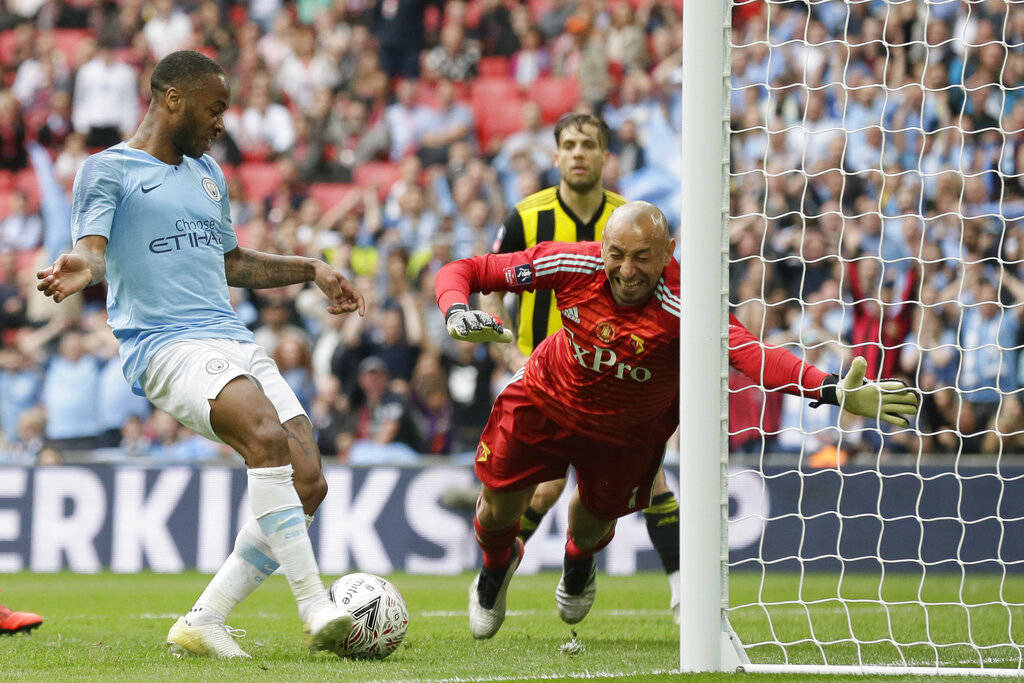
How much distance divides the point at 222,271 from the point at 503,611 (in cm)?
200

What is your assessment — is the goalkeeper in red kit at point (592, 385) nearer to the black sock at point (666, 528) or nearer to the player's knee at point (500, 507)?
the player's knee at point (500, 507)

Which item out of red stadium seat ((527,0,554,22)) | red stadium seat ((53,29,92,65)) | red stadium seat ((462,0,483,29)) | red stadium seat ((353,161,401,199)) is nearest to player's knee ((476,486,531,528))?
red stadium seat ((353,161,401,199))

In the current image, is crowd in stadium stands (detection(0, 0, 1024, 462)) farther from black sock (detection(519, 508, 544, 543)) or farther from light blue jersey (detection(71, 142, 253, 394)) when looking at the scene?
light blue jersey (detection(71, 142, 253, 394))

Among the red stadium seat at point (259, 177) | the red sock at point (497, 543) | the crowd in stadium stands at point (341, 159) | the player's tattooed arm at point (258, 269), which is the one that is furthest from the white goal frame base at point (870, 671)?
the red stadium seat at point (259, 177)

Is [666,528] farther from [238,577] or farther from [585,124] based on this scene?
[238,577]

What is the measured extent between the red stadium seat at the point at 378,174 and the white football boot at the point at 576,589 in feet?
29.9

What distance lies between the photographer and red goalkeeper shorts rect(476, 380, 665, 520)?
5602mm

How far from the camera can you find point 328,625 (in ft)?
15.6

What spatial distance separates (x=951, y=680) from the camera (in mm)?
4520

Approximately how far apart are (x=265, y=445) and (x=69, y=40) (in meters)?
13.8

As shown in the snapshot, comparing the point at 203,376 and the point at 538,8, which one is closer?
the point at 203,376

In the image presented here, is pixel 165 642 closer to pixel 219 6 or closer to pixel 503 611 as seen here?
pixel 503 611

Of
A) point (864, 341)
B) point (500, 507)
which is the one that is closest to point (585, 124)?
point (500, 507)

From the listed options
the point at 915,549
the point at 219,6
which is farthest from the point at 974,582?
the point at 219,6
